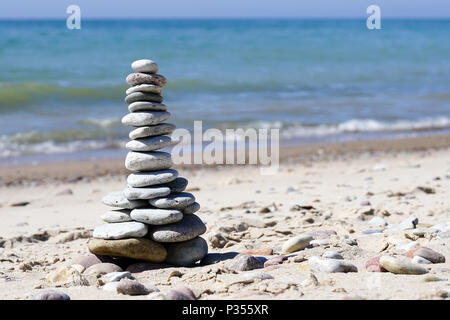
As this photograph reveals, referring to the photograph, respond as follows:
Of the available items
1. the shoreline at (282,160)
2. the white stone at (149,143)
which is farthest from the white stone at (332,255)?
the shoreline at (282,160)

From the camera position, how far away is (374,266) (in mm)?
4434

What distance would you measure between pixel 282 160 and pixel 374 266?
6832mm

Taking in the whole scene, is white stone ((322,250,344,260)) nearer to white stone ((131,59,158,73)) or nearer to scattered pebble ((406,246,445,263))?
scattered pebble ((406,246,445,263))

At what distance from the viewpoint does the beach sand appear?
4.12m

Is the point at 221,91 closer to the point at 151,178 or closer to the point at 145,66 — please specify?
the point at 145,66

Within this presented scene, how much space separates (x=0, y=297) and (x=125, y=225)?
1.33m

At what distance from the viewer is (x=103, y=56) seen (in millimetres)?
28531

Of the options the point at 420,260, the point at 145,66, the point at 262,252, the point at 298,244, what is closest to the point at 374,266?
the point at 420,260

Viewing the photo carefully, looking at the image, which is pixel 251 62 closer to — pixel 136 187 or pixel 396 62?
pixel 396 62

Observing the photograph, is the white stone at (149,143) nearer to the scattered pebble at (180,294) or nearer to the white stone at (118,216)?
the white stone at (118,216)

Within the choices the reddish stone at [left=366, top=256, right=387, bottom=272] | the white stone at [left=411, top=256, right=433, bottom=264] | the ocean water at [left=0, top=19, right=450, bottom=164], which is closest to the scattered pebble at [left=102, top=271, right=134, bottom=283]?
the reddish stone at [left=366, top=256, right=387, bottom=272]

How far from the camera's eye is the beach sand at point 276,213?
412cm

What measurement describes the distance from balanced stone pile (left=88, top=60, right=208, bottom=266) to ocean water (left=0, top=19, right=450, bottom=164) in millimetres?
6912
